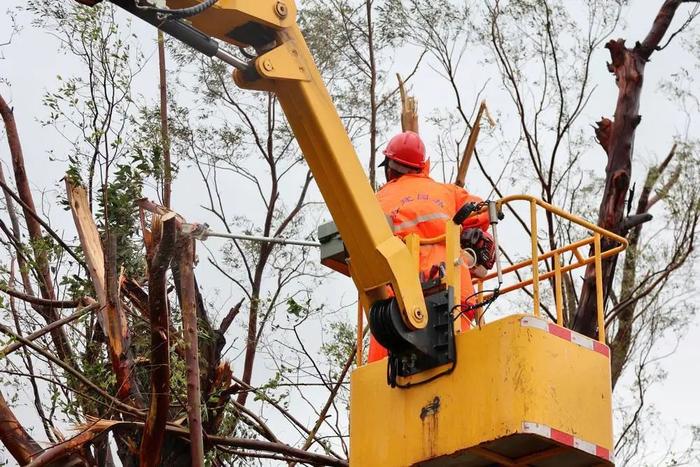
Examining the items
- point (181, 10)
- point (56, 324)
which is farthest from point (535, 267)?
point (56, 324)

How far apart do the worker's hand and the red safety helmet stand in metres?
0.99

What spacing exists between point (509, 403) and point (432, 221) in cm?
197

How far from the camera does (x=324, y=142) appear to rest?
9.88 meters

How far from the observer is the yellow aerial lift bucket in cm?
905

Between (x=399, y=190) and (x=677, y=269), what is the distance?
978cm

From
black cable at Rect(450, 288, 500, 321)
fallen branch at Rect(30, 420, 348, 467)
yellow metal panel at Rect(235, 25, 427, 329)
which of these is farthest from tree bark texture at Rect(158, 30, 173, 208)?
black cable at Rect(450, 288, 500, 321)

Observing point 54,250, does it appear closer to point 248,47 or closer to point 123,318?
point 123,318

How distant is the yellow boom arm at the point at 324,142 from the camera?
31.9ft

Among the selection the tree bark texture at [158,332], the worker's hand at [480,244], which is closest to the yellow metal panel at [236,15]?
the tree bark texture at [158,332]

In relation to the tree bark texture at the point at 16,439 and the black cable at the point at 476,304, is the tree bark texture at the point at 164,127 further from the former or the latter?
the black cable at the point at 476,304

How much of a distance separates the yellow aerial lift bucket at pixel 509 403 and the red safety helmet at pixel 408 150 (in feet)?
5.02

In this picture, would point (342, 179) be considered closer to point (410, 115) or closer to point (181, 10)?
point (181, 10)

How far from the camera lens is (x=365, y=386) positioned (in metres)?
→ 10.1

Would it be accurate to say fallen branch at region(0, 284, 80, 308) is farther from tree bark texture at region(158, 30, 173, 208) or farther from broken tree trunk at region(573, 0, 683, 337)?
broken tree trunk at region(573, 0, 683, 337)
